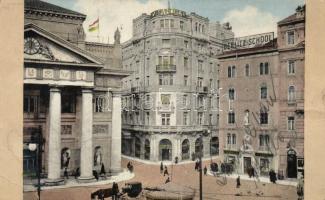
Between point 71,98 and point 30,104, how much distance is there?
27.8 inches

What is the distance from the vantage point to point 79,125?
498 centimetres

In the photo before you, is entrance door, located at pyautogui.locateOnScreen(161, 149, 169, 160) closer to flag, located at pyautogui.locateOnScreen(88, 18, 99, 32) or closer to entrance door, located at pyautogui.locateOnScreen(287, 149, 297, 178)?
entrance door, located at pyautogui.locateOnScreen(287, 149, 297, 178)

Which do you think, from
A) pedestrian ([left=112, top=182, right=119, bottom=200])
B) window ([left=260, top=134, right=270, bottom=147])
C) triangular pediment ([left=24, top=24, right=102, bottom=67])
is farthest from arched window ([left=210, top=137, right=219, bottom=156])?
triangular pediment ([left=24, top=24, right=102, bottom=67])

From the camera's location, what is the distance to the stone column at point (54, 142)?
4.85 metres

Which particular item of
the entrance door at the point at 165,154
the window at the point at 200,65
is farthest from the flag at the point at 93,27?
the entrance door at the point at 165,154

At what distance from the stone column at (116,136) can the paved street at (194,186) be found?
0.35ft

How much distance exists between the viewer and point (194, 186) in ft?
16.0

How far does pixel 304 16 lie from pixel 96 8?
2.59 metres

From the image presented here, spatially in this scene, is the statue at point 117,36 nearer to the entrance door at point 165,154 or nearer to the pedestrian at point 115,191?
the entrance door at point 165,154

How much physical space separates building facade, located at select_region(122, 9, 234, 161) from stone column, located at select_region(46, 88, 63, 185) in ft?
2.78

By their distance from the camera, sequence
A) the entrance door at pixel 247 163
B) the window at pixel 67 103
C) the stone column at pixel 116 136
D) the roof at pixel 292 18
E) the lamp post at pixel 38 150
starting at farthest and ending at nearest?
the window at pixel 67 103 → the entrance door at pixel 247 163 → the stone column at pixel 116 136 → the roof at pixel 292 18 → the lamp post at pixel 38 150
